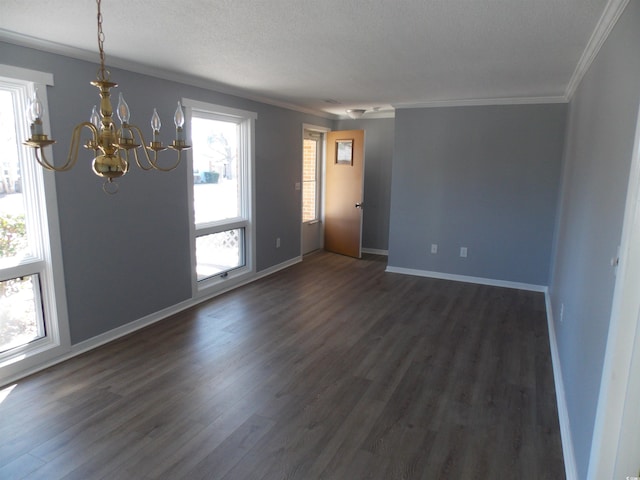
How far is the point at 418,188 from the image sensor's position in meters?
5.54

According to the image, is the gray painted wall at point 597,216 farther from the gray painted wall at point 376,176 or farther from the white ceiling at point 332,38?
the gray painted wall at point 376,176

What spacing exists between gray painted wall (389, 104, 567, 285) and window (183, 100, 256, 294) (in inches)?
80.1

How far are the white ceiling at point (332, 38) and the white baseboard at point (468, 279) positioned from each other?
2362mm

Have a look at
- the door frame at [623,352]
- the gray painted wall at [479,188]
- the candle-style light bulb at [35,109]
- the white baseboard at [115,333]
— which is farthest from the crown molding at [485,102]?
the candle-style light bulb at [35,109]

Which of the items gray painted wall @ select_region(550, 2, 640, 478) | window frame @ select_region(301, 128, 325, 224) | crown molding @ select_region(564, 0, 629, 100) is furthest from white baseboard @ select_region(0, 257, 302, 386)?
crown molding @ select_region(564, 0, 629, 100)

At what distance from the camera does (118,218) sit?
11.4 feet

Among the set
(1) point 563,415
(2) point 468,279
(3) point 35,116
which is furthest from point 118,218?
(2) point 468,279

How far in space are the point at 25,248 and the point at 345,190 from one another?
455 cm

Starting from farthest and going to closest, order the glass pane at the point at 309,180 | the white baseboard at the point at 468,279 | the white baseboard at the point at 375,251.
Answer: the white baseboard at the point at 375,251 → the glass pane at the point at 309,180 → the white baseboard at the point at 468,279

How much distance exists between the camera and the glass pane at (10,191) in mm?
2742

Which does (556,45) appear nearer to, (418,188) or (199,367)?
(418,188)

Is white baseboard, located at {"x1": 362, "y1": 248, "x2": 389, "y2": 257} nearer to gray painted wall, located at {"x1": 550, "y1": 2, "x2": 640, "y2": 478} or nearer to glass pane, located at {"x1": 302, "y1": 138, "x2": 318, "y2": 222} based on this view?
glass pane, located at {"x1": 302, "y1": 138, "x2": 318, "y2": 222}

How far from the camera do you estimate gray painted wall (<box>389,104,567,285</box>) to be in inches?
192

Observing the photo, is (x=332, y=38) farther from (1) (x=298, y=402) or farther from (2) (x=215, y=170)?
(2) (x=215, y=170)
